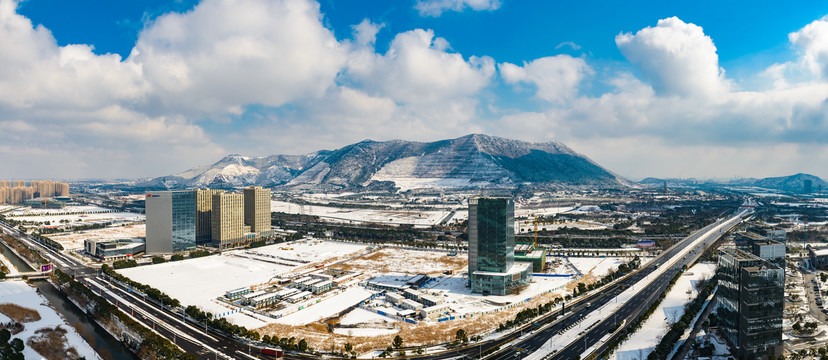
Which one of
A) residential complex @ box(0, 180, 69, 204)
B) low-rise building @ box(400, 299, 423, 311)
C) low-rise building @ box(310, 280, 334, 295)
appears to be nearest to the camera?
low-rise building @ box(400, 299, 423, 311)

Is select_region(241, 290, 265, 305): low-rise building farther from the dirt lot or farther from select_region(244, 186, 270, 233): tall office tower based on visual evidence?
select_region(244, 186, 270, 233): tall office tower

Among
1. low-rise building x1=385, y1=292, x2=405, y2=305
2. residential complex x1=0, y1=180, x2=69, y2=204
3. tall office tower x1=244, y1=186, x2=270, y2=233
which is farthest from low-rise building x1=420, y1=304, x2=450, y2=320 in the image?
residential complex x1=0, y1=180, x2=69, y2=204

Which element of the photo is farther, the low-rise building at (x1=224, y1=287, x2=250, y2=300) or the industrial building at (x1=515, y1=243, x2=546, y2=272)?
the industrial building at (x1=515, y1=243, x2=546, y2=272)

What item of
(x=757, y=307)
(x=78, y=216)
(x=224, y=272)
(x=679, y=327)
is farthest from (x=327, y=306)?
(x=78, y=216)

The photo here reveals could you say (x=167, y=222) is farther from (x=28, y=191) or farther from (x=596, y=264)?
(x=28, y=191)

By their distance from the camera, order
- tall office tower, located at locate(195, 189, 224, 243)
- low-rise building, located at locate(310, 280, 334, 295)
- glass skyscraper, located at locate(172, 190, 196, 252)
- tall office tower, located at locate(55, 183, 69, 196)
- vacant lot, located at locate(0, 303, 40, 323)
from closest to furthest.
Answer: vacant lot, located at locate(0, 303, 40, 323) < low-rise building, located at locate(310, 280, 334, 295) < glass skyscraper, located at locate(172, 190, 196, 252) < tall office tower, located at locate(195, 189, 224, 243) < tall office tower, located at locate(55, 183, 69, 196)

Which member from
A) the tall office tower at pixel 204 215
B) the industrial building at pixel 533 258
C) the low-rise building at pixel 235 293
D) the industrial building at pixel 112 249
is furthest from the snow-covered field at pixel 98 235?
the industrial building at pixel 533 258

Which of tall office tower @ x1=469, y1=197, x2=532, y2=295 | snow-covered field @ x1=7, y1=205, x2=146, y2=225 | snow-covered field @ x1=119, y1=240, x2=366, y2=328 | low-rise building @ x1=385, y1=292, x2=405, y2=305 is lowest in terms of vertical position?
snow-covered field @ x1=119, y1=240, x2=366, y2=328
